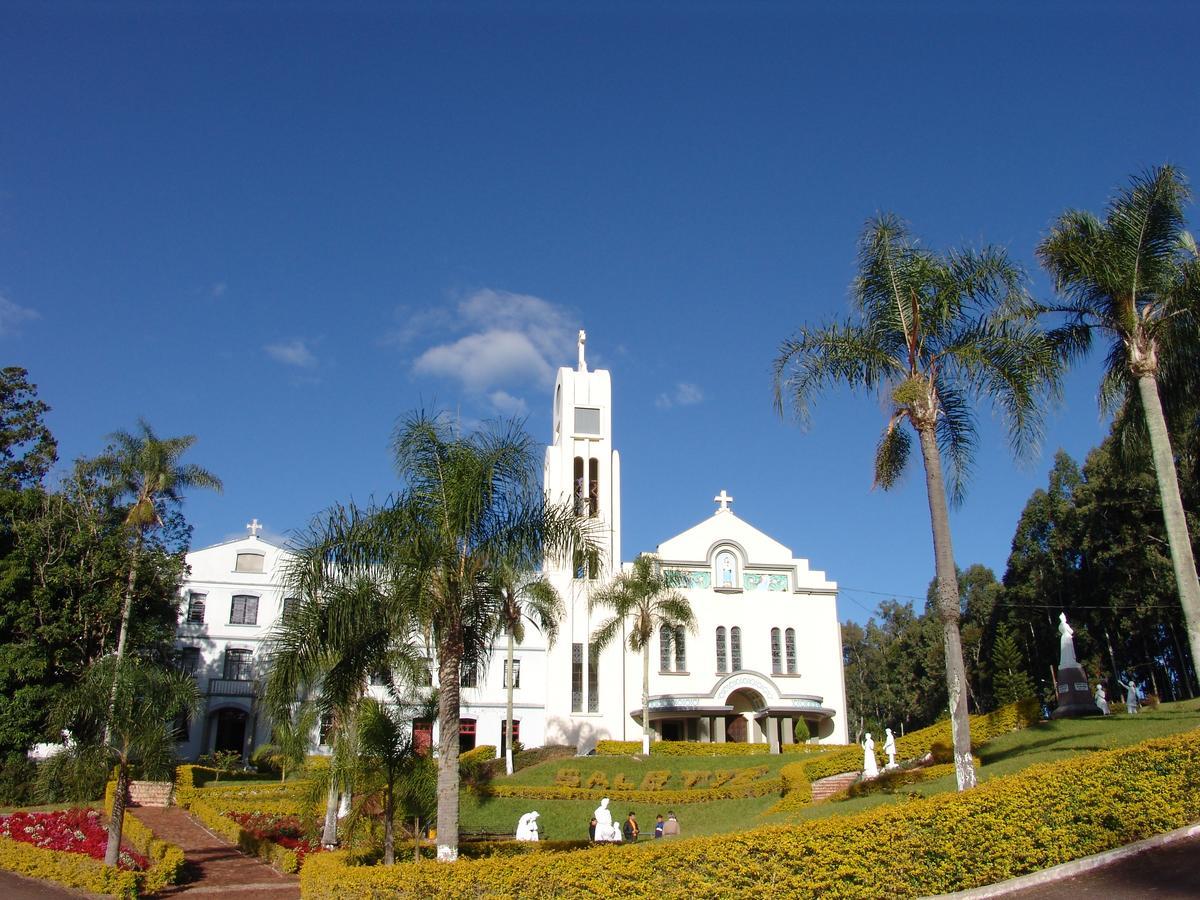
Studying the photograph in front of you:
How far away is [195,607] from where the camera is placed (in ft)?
130

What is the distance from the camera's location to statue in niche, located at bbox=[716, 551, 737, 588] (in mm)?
42094

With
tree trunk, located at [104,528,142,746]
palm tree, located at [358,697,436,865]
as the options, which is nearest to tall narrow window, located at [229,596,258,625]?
tree trunk, located at [104,528,142,746]

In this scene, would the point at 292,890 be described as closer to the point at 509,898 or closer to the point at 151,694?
the point at 151,694

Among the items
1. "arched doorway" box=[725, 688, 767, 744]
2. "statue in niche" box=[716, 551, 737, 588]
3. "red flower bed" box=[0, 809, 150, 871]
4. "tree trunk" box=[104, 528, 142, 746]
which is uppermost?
"statue in niche" box=[716, 551, 737, 588]

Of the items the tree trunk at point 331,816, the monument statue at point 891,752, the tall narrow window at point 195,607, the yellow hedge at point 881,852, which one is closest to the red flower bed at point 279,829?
the tree trunk at point 331,816

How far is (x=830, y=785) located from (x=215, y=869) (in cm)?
1368

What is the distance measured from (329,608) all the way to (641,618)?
22.7 metres

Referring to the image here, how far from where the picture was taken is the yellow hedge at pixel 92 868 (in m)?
14.9

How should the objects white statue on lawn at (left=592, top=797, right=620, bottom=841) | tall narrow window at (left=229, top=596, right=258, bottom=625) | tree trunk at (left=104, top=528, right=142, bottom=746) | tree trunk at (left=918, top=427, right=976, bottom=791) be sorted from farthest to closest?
tall narrow window at (left=229, top=596, right=258, bottom=625), tree trunk at (left=104, top=528, right=142, bottom=746), white statue on lawn at (left=592, top=797, right=620, bottom=841), tree trunk at (left=918, top=427, right=976, bottom=791)

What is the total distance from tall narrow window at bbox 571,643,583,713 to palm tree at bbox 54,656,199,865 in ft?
76.3

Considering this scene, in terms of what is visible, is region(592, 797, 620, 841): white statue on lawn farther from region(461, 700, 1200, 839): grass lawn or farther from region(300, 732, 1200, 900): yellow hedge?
region(300, 732, 1200, 900): yellow hedge

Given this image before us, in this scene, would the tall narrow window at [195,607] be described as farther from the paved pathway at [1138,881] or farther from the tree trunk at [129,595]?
the paved pathway at [1138,881]

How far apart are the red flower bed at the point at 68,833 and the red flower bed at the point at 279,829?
8.70 ft

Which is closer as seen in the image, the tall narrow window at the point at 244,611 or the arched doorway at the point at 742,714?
the arched doorway at the point at 742,714
